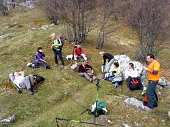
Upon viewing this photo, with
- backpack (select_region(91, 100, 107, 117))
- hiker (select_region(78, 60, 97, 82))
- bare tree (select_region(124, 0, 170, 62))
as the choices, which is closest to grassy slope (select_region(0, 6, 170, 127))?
backpack (select_region(91, 100, 107, 117))

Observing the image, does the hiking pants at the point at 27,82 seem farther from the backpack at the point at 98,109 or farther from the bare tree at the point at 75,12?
the bare tree at the point at 75,12

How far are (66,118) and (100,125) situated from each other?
1.84 m

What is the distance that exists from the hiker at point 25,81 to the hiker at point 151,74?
6926 millimetres

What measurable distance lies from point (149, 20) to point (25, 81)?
12545 millimetres

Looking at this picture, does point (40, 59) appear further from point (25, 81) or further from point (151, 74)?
point (151, 74)

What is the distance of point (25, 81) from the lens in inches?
569

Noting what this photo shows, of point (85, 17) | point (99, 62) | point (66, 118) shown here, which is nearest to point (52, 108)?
point (66, 118)

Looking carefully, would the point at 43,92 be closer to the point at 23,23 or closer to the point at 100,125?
the point at 100,125

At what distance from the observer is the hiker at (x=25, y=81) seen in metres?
14.2

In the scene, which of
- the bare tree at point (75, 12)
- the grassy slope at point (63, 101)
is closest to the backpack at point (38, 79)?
the grassy slope at point (63, 101)

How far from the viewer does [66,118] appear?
11.8m

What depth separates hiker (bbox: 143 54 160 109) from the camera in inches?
464

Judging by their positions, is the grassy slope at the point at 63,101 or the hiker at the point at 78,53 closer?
the grassy slope at the point at 63,101

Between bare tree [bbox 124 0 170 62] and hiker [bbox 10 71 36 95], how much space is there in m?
11.8
